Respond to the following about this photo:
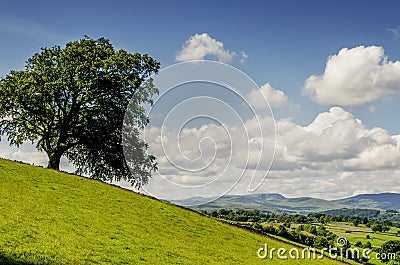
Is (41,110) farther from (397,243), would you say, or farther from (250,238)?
(397,243)

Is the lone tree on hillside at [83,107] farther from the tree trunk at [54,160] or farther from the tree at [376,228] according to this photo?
the tree at [376,228]

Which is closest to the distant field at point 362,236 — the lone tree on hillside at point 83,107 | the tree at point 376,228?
the tree at point 376,228

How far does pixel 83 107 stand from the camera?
4778cm

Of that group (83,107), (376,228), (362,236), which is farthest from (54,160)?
→ (376,228)

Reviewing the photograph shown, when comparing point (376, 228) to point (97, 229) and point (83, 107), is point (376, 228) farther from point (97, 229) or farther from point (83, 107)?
point (97, 229)

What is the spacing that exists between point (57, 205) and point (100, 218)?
3.03 metres

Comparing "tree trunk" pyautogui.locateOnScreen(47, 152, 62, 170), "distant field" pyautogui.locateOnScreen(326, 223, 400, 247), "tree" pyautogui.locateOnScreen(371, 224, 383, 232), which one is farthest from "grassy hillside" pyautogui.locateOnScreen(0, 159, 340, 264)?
"tree" pyautogui.locateOnScreen(371, 224, 383, 232)

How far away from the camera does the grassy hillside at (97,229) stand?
19.3 m

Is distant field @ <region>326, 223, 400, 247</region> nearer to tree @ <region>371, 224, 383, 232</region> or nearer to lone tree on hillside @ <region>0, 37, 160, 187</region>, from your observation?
tree @ <region>371, 224, 383, 232</region>

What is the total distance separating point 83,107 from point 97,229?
2536 cm

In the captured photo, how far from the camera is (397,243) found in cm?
9744

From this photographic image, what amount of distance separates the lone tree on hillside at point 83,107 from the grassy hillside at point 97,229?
7.38m

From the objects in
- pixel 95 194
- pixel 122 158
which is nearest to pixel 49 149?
pixel 122 158

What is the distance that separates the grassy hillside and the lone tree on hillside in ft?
24.2
